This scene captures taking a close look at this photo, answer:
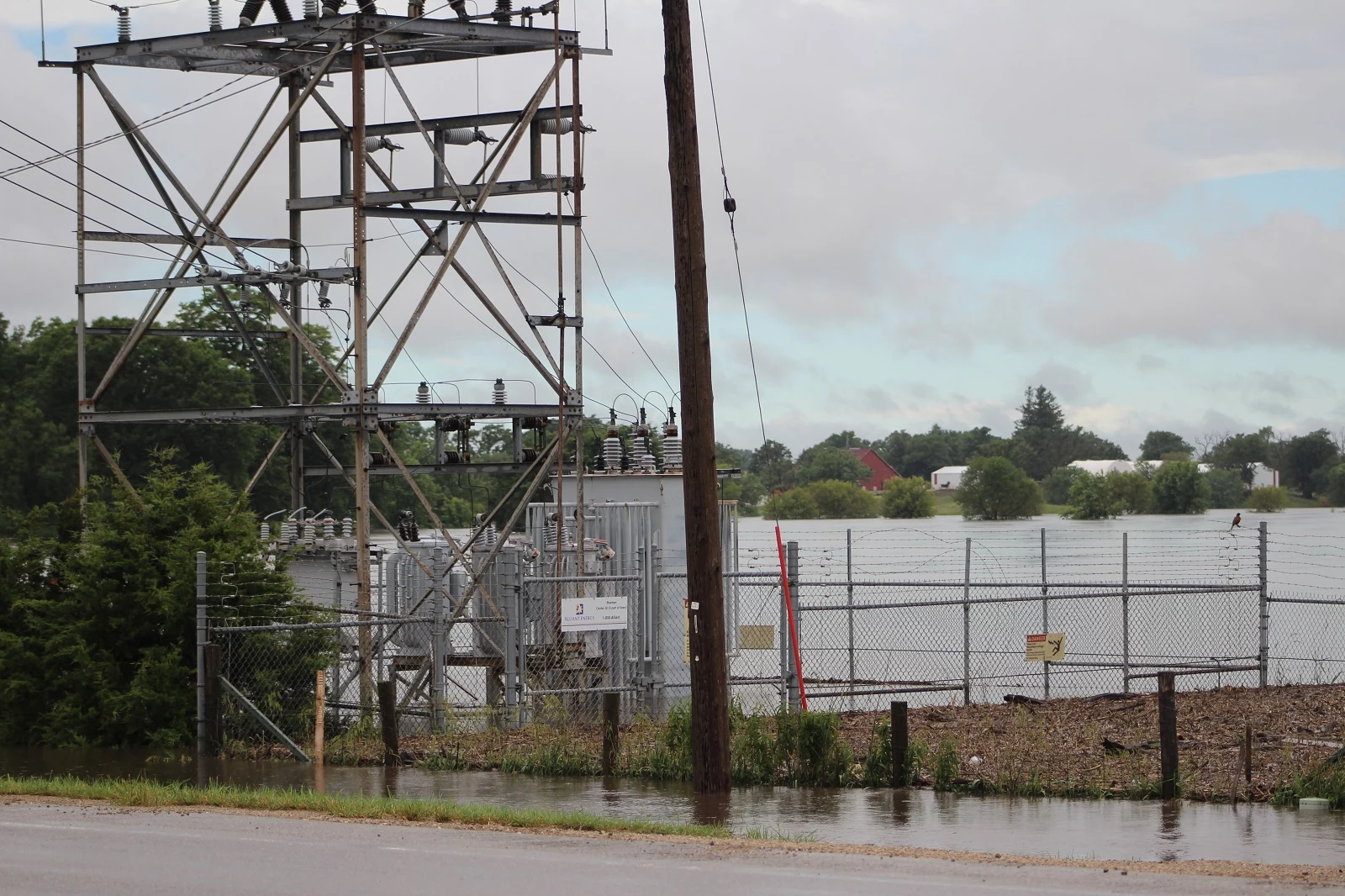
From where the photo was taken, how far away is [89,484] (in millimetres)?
22328

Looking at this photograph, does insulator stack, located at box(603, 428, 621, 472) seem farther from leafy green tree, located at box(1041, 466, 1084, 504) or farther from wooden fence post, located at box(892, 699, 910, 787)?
leafy green tree, located at box(1041, 466, 1084, 504)

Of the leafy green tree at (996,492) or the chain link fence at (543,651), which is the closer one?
the chain link fence at (543,651)

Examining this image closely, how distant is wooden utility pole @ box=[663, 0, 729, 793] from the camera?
48.0 ft

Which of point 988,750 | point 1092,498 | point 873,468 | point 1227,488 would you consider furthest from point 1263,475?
point 988,750

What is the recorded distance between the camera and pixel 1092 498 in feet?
177

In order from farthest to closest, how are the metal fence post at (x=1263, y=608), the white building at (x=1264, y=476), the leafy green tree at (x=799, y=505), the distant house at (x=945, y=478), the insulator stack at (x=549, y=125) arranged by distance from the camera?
1. the distant house at (x=945, y=478)
2. the white building at (x=1264, y=476)
3. the leafy green tree at (x=799, y=505)
4. the insulator stack at (x=549, y=125)
5. the metal fence post at (x=1263, y=608)

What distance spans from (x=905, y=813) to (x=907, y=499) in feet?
132

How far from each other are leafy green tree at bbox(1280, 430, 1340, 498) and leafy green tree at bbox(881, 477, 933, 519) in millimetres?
16573

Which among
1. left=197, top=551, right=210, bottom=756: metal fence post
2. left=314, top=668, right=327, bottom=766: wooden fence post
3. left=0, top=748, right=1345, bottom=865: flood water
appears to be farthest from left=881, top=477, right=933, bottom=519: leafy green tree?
left=0, top=748, right=1345, bottom=865: flood water

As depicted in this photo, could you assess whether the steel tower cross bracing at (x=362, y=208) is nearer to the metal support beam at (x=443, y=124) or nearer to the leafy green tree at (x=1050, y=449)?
the metal support beam at (x=443, y=124)

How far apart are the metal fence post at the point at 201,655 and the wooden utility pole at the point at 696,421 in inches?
252

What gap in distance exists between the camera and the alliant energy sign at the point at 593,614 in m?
18.1

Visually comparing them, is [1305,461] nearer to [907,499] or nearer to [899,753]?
[907,499]

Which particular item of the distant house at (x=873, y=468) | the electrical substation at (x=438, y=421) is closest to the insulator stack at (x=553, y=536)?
the electrical substation at (x=438, y=421)
